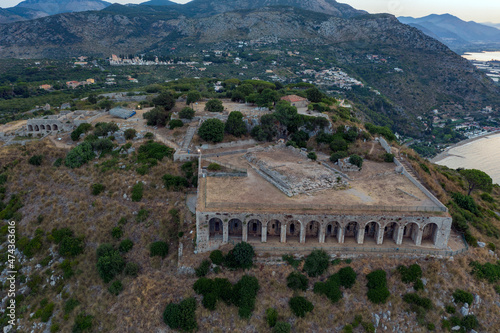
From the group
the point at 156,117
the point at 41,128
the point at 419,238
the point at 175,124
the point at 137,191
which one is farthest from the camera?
the point at 41,128

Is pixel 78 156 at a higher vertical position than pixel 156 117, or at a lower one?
lower

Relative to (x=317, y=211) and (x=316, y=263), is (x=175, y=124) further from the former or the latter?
(x=316, y=263)

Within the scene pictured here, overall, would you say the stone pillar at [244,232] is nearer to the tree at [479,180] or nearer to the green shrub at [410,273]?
the green shrub at [410,273]

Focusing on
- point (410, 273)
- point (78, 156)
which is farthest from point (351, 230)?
point (78, 156)

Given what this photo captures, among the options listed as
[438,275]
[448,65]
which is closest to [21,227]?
[438,275]

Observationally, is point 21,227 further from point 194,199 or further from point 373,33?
point 373,33
